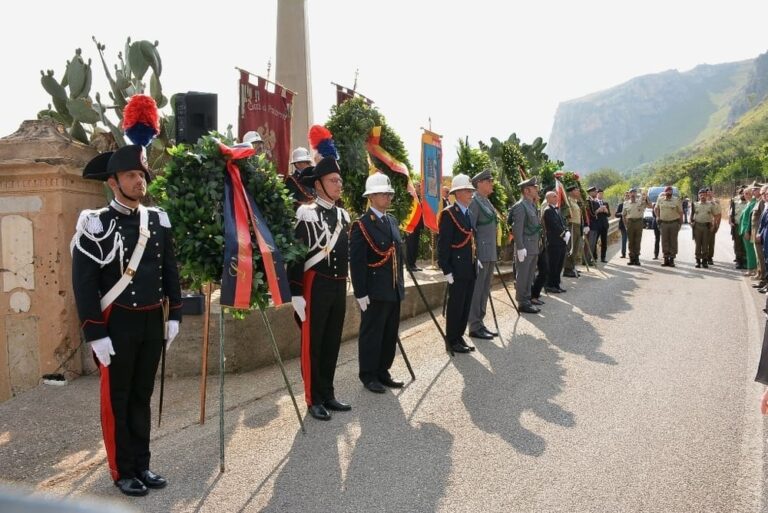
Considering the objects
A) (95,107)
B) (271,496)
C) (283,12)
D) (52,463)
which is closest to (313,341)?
(271,496)

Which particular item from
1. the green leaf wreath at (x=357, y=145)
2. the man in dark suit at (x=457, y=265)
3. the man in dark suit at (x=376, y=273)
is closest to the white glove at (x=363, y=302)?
the man in dark suit at (x=376, y=273)

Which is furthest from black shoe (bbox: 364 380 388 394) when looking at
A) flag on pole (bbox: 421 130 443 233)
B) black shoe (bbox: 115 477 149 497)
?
flag on pole (bbox: 421 130 443 233)

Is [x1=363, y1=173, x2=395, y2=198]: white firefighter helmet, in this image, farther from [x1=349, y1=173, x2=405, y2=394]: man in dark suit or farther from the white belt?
the white belt

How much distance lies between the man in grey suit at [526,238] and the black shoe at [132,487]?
21.7 ft

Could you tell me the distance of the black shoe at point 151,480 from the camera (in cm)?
392

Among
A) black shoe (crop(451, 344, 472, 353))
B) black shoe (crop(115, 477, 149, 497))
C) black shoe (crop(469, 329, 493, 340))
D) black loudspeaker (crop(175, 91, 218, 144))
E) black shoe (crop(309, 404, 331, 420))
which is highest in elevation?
black loudspeaker (crop(175, 91, 218, 144))

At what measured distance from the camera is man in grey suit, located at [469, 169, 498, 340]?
8.14 meters

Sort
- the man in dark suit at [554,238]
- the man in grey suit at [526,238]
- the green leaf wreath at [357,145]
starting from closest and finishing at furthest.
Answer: the green leaf wreath at [357,145]
the man in grey suit at [526,238]
the man in dark suit at [554,238]

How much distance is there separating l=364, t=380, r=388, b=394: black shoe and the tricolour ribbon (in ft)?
4.98

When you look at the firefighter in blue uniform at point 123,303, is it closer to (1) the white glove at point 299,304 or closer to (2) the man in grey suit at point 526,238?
(1) the white glove at point 299,304

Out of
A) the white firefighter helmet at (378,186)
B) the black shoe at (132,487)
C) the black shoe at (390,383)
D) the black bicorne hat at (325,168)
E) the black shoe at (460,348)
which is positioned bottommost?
the black shoe at (132,487)

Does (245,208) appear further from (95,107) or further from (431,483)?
A: (95,107)

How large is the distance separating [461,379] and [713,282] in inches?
345

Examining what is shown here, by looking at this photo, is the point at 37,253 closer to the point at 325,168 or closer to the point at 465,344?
the point at 325,168
